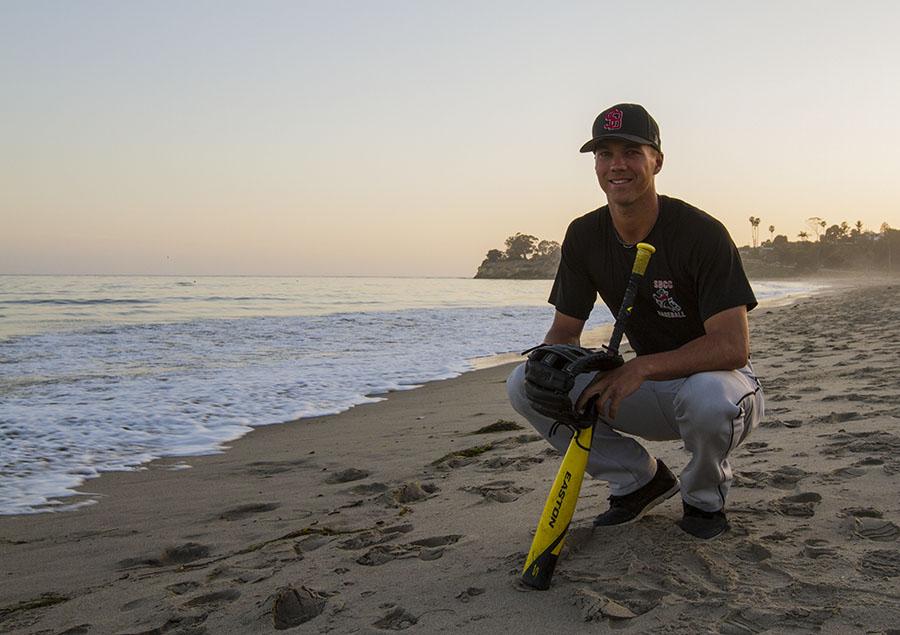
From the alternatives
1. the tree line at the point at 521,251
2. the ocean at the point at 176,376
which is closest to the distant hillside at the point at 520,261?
the tree line at the point at 521,251

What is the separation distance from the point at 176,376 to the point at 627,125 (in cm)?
739

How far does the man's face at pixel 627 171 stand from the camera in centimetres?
261

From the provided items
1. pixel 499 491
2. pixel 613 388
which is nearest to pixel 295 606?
pixel 613 388

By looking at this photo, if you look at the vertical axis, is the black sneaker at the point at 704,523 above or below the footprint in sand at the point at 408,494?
above

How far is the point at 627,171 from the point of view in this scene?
2.62 meters

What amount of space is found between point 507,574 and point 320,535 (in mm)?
1064

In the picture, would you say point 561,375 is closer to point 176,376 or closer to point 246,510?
point 246,510

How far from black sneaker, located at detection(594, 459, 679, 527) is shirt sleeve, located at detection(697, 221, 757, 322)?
70 centimetres

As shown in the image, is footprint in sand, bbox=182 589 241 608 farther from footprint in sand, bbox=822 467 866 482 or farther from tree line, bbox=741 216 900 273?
tree line, bbox=741 216 900 273

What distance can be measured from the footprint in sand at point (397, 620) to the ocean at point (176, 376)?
105 inches

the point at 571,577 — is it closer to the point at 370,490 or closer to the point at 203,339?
the point at 370,490

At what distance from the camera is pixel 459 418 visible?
611 cm

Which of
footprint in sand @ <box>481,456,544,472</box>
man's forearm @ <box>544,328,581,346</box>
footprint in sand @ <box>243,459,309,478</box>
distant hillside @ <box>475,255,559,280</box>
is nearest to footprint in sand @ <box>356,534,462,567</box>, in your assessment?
man's forearm @ <box>544,328,581,346</box>

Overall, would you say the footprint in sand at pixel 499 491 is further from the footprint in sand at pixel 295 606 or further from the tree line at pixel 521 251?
the tree line at pixel 521 251
